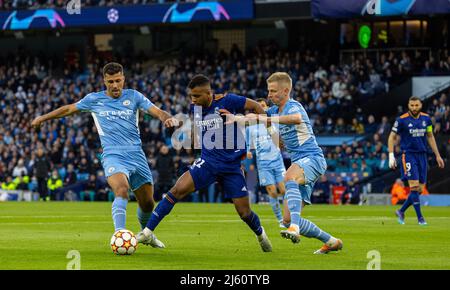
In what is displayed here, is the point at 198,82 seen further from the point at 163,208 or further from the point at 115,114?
the point at 163,208

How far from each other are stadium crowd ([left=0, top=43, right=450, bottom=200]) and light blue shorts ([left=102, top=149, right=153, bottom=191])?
78.4 feet

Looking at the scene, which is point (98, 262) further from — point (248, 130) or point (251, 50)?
point (251, 50)

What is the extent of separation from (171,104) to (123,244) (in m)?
32.1

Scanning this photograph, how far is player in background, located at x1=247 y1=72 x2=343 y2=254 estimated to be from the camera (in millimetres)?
13305

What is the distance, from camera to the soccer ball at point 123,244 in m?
13.2

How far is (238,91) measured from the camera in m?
45.0

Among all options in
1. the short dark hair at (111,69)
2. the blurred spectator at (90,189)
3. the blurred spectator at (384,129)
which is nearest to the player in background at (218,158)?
the short dark hair at (111,69)

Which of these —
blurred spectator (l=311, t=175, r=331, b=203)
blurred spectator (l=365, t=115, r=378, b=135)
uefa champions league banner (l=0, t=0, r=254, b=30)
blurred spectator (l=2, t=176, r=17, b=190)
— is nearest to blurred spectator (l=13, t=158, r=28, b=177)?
blurred spectator (l=2, t=176, r=17, b=190)

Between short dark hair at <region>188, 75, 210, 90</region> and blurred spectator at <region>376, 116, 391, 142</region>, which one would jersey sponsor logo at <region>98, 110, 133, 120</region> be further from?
blurred spectator at <region>376, 116, 391, 142</region>

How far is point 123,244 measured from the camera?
13.2 metres

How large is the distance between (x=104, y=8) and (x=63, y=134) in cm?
718

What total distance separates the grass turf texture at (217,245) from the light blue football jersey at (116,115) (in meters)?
A: 1.49

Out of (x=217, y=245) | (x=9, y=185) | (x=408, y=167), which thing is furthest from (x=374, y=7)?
(x=217, y=245)
